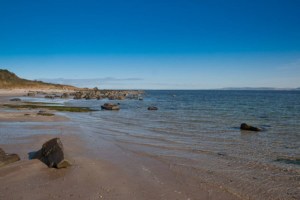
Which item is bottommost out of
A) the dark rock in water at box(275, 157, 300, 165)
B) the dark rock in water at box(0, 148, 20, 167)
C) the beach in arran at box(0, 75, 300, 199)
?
the dark rock in water at box(275, 157, 300, 165)

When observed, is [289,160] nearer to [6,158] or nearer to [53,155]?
[53,155]

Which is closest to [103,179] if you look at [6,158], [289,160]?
[6,158]

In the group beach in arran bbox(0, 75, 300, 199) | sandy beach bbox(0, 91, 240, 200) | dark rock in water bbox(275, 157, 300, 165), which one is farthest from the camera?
dark rock in water bbox(275, 157, 300, 165)

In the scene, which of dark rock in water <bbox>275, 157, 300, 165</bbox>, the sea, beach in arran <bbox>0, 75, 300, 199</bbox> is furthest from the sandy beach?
dark rock in water <bbox>275, 157, 300, 165</bbox>

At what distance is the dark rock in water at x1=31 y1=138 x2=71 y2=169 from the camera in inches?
490

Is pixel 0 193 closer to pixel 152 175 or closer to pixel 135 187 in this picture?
pixel 135 187

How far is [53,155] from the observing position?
1291 cm

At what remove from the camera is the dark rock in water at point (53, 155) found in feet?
40.8

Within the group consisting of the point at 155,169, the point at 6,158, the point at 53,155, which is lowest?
the point at 155,169

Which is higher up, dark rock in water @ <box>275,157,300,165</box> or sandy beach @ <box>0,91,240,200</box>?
sandy beach @ <box>0,91,240,200</box>

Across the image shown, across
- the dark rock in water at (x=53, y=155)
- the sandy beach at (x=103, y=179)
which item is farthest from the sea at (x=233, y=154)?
the dark rock in water at (x=53, y=155)

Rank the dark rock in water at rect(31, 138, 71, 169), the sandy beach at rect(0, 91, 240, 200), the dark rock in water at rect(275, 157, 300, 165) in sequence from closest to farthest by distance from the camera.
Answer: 1. the sandy beach at rect(0, 91, 240, 200)
2. the dark rock in water at rect(31, 138, 71, 169)
3. the dark rock in water at rect(275, 157, 300, 165)

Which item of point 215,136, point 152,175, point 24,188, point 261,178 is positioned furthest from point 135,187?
point 215,136

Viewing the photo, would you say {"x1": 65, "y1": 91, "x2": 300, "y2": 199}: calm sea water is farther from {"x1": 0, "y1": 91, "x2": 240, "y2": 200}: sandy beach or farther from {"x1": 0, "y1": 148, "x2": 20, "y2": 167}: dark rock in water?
{"x1": 0, "y1": 148, "x2": 20, "y2": 167}: dark rock in water
